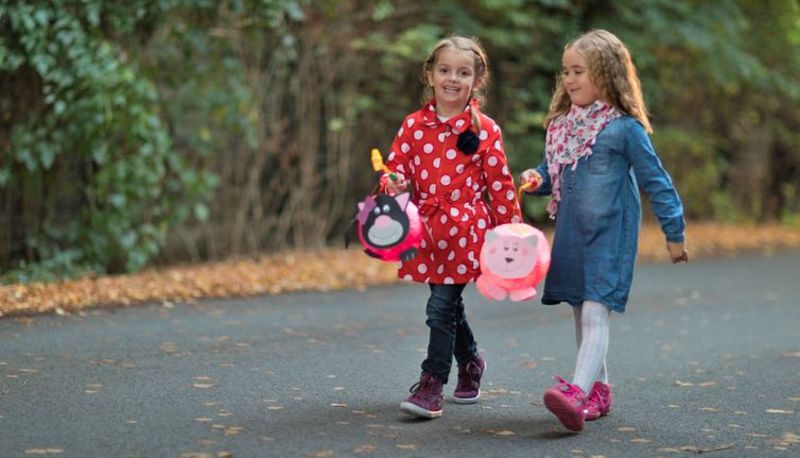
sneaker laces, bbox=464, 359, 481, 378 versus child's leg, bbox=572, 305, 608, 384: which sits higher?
child's leg, bbox=572, 305, 608, 384

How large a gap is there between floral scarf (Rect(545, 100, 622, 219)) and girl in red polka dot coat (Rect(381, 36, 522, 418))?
26cm

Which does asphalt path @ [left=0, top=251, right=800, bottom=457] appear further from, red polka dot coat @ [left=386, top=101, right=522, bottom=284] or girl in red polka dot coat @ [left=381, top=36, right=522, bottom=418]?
red polka dot coat @ [left=386, top=101, right=522, bottom=284]

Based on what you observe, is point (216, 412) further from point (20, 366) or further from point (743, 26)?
point (743, 26)

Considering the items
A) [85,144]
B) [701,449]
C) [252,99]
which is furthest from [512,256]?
[252,99]

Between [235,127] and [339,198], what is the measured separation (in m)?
2.48

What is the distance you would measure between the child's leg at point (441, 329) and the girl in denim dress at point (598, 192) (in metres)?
0.45

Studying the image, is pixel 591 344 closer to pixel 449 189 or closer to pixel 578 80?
pixel 449 189

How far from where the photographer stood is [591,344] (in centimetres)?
535

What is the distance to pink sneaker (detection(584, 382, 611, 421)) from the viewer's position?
5.58 metres

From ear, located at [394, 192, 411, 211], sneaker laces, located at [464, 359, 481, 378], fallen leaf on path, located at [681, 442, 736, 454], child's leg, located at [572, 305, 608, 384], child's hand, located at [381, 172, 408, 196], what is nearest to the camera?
fallen leaf on path, located at [681, 442, 736, 454]

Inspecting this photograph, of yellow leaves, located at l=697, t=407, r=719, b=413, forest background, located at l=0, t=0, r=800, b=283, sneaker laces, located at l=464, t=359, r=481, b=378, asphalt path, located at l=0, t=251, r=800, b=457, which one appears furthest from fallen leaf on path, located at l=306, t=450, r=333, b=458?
forest background, located at l=0, t=0, r=800, b=283

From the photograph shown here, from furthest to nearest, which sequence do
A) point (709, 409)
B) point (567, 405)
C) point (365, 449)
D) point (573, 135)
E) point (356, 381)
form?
point (356, 381) < point (709, 409) < point (573, 135) < point (567, 405) < point (365, 449)

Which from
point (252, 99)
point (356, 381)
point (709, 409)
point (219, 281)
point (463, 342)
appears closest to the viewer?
point (463, 342)

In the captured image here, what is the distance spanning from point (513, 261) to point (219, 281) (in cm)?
562
